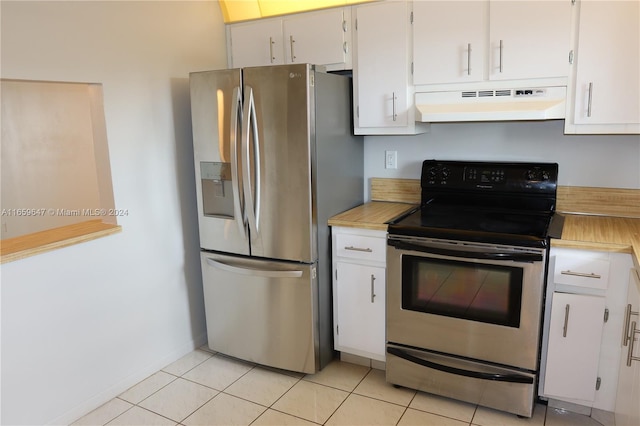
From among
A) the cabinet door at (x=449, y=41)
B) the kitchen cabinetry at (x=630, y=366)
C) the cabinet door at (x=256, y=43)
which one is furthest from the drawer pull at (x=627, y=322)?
the cabinet door at (x=256, y=43)

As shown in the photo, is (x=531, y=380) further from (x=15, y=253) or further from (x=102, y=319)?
(x=15, y=253)

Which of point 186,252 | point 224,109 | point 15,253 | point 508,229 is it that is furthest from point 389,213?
point 15,253

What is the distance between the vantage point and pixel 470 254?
226 cm

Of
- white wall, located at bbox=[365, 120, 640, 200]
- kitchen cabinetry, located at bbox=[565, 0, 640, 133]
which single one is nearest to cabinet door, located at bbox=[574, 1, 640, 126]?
kitchen cabinetry, located at bbox=[565, 0, 640, 133]

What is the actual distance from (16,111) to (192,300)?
2.12 m

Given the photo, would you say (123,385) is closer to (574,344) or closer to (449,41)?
(574,344)

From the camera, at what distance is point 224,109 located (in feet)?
8.64

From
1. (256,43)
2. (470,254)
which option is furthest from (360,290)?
(256,43)

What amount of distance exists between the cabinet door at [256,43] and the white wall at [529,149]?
813 mm

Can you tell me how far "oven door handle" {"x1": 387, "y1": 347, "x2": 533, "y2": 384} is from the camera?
227 centimetres

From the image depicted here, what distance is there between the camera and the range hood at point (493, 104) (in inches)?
91.2

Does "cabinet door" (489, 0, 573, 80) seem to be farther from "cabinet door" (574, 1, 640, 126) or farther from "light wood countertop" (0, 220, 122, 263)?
"light wood countertop" (0, 220, 122, 263)

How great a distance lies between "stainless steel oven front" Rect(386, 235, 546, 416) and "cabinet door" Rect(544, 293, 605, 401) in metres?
0.08

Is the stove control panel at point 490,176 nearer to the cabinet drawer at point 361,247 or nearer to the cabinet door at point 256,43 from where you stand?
the cabinet drawer at point 361,247
